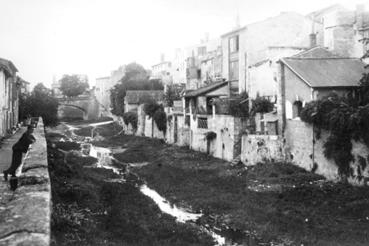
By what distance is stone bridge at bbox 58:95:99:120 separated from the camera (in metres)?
90.8

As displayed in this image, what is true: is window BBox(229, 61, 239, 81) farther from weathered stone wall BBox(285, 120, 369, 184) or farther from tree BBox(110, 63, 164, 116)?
tree BBox(110, 63, 164, 116)

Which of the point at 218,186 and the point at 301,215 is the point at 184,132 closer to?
the point at 218,186

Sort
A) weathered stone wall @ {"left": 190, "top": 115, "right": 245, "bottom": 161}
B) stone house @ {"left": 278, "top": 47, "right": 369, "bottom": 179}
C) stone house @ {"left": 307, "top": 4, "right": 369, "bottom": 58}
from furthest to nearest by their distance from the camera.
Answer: stone house @ {"left": 307, "top": 4, "right": 369, "bottom": 58} < weathered stone wall @ {"left": 190, "top": 115, "right": 245, "bottom": 161} < stone house @ {"left": 278, "top": 47, "right": 369, "bottom": 179}

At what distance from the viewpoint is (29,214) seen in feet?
24.6

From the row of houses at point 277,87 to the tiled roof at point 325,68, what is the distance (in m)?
0.06

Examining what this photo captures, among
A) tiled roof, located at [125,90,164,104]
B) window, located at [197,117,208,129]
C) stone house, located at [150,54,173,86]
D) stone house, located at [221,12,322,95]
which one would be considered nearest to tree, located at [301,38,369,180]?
window, located at [197,117,208,129]

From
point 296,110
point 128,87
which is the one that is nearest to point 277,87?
point 296,110

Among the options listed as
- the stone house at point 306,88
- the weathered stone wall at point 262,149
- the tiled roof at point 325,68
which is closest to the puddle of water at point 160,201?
the weathered stone wall at point 262,149

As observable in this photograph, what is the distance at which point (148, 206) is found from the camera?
19.5 metres

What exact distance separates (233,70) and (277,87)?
46.4 ft

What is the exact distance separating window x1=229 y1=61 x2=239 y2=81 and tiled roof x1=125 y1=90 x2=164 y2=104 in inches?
982

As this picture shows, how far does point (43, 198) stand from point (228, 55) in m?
33.2

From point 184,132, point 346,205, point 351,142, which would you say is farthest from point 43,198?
point 184,132

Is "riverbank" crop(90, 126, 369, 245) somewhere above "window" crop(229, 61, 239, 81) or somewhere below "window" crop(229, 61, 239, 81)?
below
